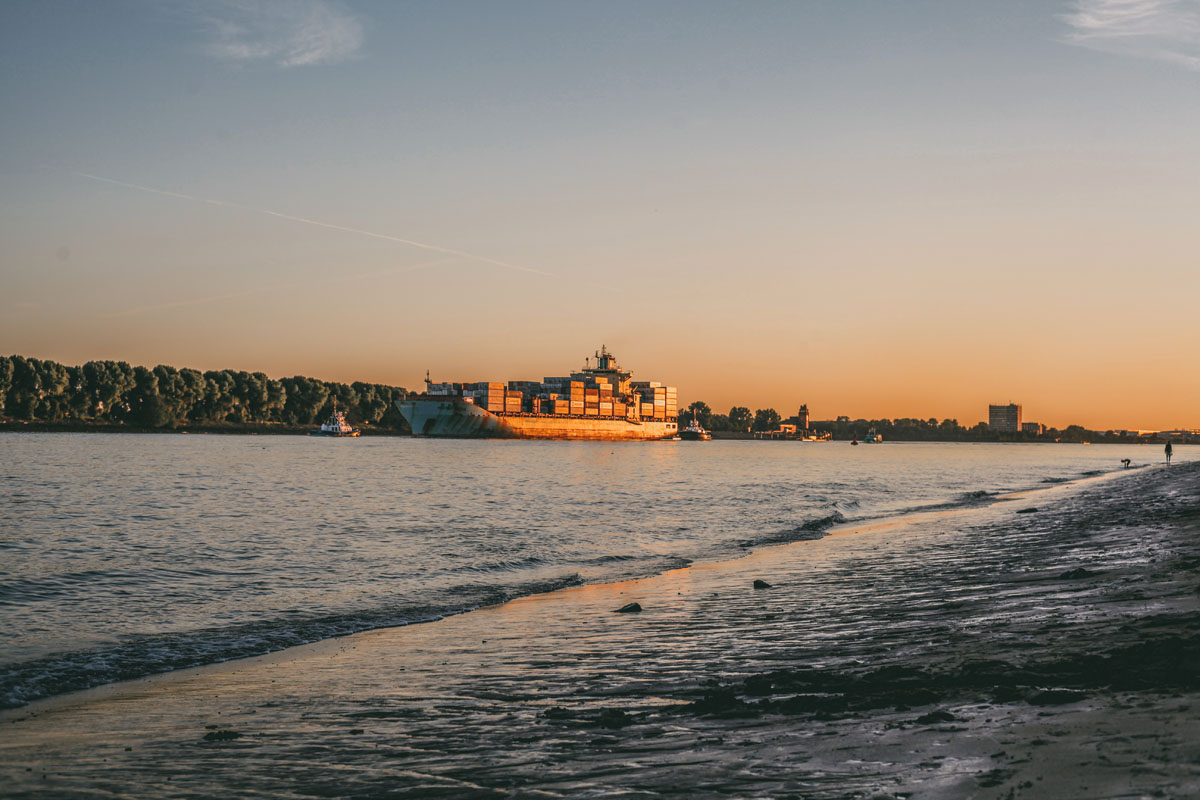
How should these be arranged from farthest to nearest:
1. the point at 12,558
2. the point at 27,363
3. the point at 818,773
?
the point at 27,363, the point at 12,558, the point at 818,773

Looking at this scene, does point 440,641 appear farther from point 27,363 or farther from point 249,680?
point 27,363

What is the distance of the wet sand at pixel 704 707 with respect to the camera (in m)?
5.35

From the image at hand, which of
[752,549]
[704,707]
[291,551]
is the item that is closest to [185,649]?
[704,707]

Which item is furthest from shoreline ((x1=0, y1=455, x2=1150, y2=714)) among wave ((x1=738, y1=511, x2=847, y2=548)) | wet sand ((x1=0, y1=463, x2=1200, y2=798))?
wet sand ((x1=0, y1=463, x2=1200, y2=798))

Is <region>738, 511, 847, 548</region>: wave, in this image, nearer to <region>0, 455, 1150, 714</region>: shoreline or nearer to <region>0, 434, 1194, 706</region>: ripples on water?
<region>0, 455, 1150, 714</region>: shoreline

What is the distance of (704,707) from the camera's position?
737 cm

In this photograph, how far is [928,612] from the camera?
11.5 metres

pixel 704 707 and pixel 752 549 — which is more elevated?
pixel 704 707

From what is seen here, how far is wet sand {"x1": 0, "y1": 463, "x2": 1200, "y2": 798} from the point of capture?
5.35 meters

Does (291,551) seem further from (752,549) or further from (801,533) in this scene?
(801,533)

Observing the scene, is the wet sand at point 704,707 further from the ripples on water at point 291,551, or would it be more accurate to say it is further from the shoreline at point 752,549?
the ripples on water at point 291,551

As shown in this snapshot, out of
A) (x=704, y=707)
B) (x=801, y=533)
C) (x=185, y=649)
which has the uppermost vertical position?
(x=704, y=707)

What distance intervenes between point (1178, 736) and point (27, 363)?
206 meters

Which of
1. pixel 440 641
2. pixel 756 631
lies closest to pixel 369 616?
pixel 440 641
